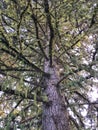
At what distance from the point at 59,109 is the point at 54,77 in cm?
87

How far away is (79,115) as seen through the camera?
21.0ft

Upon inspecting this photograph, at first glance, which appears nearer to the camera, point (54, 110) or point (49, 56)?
point (54, 110)

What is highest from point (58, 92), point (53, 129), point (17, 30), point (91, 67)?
point (17, 30)

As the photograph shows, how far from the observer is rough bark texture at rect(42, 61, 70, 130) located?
4.54 m

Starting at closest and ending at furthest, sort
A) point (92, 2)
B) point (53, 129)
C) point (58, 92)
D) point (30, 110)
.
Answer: point (92, 2)
point (53, 129)
point (58, 92)
point (30, 110)

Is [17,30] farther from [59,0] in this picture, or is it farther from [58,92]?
[58,92]

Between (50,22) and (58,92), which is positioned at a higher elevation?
(50,22)

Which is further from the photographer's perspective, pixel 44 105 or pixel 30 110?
pixel 30 110

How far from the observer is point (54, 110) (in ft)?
15.6

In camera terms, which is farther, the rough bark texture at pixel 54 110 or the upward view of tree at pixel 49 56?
the rough bark texture at pixel 54 110

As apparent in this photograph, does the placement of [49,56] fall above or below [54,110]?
above

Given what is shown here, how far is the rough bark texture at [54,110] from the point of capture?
4.54 m

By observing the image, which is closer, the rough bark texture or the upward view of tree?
the upward view of tree

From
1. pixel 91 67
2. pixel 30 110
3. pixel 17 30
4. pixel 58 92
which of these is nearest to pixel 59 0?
pixel 17 30
